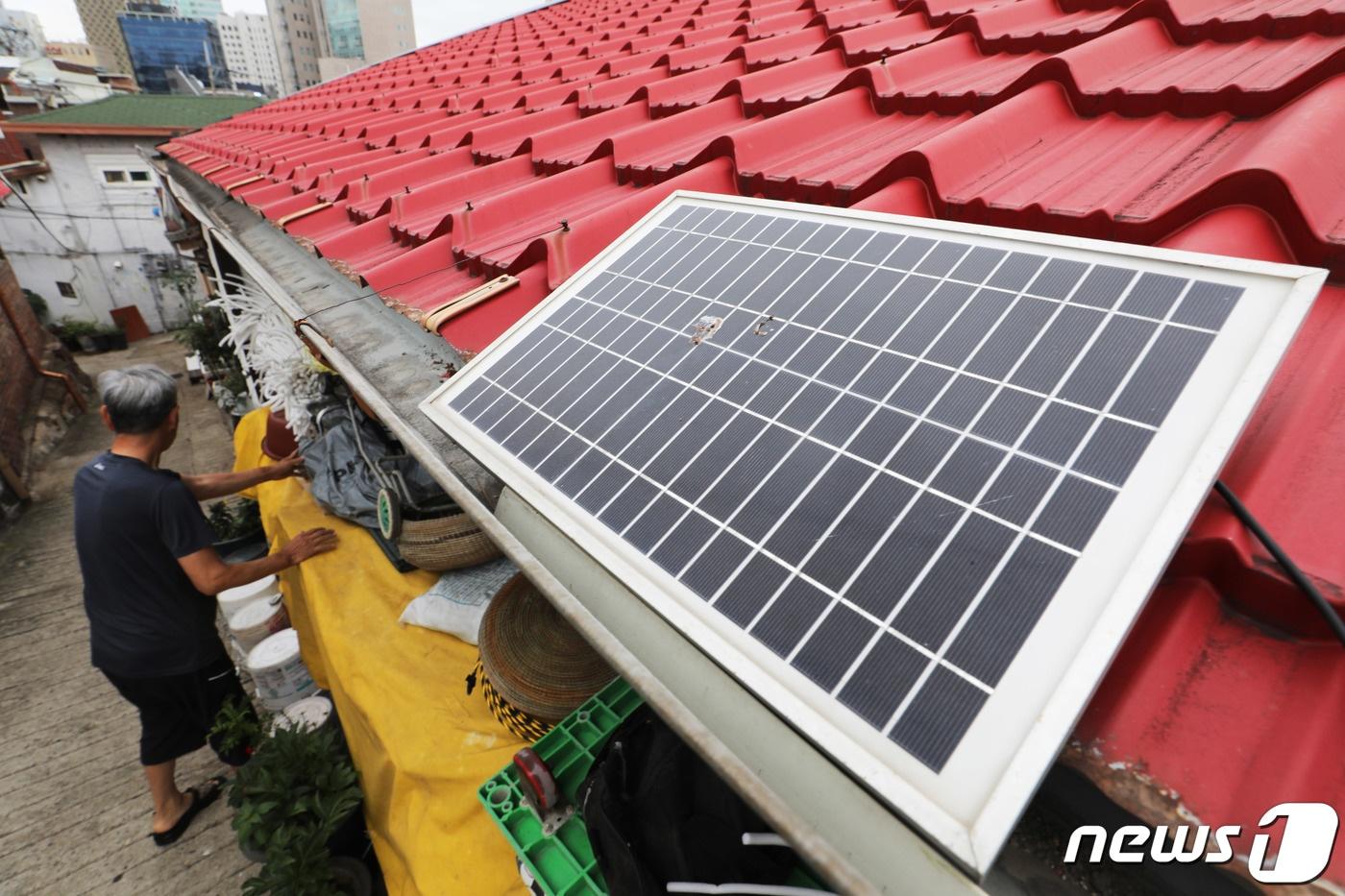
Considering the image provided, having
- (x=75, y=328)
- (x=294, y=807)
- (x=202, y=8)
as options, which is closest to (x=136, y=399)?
(x=294, y=807)

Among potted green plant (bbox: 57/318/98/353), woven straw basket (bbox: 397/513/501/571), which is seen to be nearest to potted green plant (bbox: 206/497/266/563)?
woven straw basket (bbox: 397/513/501/571)

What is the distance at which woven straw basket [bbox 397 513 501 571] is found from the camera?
11.1ft

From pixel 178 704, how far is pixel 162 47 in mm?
88975

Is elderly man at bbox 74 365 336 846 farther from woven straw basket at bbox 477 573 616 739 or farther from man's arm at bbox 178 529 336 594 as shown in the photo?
woven straw basket at bbox 477 573 616 739

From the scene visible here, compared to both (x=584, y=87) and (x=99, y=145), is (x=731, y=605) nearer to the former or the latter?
(x=584, y=87)

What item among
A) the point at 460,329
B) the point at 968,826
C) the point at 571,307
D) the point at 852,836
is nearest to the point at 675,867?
the point at 852,836

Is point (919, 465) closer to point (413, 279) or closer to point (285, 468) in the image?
point (413, 279)

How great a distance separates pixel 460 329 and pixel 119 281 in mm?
26588

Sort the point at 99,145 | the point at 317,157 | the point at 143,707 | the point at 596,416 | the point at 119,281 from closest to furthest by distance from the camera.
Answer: the point at 596,416 → the point at 143,707 → the point at 317,157 → the point at 99,145 → the point at 119,281

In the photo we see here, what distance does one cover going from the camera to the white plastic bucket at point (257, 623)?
16.0 feet

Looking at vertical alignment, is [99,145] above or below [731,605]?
below

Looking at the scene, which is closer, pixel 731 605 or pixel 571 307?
pixel 731 605

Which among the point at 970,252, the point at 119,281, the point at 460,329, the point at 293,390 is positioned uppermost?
the point at 970,252

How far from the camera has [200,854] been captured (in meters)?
4.21
